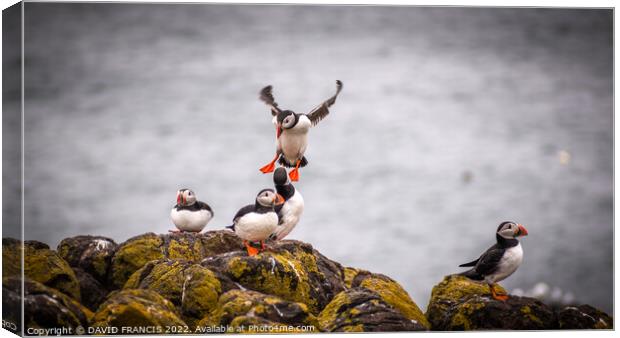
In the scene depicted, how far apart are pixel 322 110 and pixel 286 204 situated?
62.7 inches

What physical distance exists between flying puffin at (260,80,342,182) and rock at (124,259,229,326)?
208 centimetres

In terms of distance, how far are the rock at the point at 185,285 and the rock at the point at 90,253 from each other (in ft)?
1.96

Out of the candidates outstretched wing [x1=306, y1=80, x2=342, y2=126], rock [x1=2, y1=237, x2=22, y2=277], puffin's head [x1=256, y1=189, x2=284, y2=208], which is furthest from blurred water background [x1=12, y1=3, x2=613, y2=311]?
puffin's head [x1=256, y1=189, x2=284, y2=208]

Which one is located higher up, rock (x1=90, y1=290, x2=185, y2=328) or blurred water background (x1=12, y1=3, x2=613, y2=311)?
→ blurred water background (x1=12, y1=3, x2=613, y2=311)

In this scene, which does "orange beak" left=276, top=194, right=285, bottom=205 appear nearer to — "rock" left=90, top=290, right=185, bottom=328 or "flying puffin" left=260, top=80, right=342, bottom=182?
"flying puffin" left=260, top=80, right=342, bottom=182

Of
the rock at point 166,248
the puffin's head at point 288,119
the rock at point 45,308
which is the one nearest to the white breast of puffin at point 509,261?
the puffin's head at point 288,119

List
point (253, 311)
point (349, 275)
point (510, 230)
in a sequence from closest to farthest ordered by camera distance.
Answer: point (253, 311)
point (510, 230)
point (349, 275)

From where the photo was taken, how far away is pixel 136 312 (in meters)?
15.0

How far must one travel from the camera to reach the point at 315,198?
17578 millimetres

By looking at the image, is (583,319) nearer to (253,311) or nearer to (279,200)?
(279,200)

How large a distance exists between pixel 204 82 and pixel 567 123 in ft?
16.1

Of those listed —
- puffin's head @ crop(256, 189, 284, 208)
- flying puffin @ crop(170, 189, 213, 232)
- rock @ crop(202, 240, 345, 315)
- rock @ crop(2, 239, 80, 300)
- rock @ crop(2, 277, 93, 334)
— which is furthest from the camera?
flying puffin @ crop(170, 189, 213, 232)

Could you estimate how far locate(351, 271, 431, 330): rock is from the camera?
1633 centimetres

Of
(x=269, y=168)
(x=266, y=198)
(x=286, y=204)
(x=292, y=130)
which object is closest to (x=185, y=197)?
(x=269, y=168)
